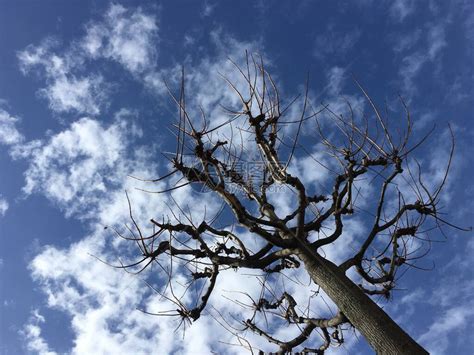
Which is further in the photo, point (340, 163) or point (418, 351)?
point (340, 163)

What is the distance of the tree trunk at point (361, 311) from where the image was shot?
3.07 m

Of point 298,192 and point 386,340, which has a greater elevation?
point 298,192

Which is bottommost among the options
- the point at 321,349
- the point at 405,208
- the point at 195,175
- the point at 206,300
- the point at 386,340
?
the point at 386,340

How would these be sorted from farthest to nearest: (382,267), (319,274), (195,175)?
(382,267), (195,175), (319,274)

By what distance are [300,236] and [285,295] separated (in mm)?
1880

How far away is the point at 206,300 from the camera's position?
4719 millimetres

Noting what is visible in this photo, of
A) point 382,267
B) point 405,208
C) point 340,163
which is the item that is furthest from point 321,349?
point 340,163

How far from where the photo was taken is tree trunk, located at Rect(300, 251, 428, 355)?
3070 millimetres

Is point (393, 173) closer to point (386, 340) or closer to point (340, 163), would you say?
point (340, 163)

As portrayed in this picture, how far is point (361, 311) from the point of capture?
3418mm

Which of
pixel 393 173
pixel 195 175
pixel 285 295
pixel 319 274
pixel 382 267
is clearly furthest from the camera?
pixel 285 295

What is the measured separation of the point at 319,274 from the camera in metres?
3.93

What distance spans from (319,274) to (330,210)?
1.19m

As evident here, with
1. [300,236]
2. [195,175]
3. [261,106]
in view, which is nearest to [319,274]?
[300,236]
